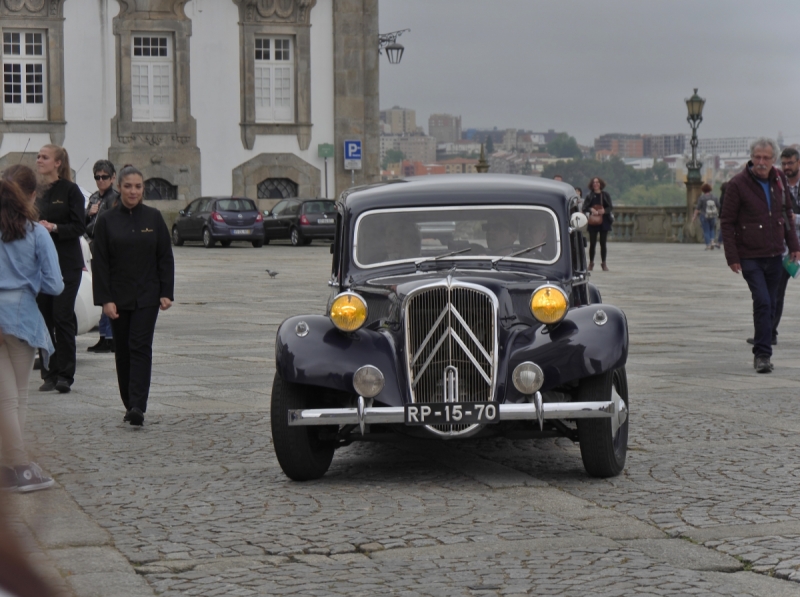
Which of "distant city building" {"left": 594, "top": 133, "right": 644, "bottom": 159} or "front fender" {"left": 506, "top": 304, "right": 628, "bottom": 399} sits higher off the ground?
"distant city building" {"left": 594, "top": 133, "right": 644, "bottom": 159}

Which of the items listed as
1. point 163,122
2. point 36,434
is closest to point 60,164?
point 36,434

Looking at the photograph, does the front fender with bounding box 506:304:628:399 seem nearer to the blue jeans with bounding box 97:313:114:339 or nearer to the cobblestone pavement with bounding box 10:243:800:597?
the cobblestone pavement with bounding box 10:243:800:597

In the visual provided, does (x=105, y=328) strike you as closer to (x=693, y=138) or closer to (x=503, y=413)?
(x=503, y=413)

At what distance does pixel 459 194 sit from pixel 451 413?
6.59 ft

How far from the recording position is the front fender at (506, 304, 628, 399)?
7098mm

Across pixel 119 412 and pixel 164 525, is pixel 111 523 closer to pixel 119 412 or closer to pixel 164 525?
pixel 164 525

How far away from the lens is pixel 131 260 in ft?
30.8

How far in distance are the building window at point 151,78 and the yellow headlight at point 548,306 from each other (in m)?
40.4

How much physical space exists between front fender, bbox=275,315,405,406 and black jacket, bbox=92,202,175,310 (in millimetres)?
2199

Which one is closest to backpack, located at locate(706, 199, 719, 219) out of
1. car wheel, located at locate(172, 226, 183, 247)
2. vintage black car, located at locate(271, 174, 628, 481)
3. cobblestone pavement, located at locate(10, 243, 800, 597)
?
car wheel, located at locate(172, 226, 183, 247)

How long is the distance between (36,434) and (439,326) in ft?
15.6

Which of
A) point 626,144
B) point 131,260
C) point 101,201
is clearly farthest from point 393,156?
point 131,260

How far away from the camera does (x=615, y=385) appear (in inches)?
299

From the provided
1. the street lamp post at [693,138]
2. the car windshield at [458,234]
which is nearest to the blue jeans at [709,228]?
the street lamp post at [693,138]
